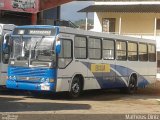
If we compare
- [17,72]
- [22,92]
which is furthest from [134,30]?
[17,72]

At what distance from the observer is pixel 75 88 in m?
20.2

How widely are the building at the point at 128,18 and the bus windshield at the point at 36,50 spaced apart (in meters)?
27.7

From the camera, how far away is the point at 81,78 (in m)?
20.7

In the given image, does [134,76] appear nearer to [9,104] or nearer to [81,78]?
[81,78]

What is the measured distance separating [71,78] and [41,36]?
199 centimetres

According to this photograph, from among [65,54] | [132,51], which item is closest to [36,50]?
[65,54]

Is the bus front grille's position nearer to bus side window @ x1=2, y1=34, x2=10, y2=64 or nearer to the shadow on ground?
bus side window @ x1=2, y1=34, x2=10, y2=64

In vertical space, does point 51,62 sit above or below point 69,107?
above

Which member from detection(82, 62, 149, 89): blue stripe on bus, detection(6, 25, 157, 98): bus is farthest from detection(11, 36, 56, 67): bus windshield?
detection(82, 62, 149, 89): blue stripe on bus

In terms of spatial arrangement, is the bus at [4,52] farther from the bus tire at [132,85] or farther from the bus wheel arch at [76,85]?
the bus tire at [132,85]

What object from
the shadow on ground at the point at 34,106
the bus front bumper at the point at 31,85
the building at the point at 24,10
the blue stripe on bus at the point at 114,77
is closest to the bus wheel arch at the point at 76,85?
the blue stripe on bus at the point at 114,77

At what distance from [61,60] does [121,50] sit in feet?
17.6

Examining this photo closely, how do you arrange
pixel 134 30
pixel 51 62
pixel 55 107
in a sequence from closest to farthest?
pixel 55 107, pixel 51 62, pixel 134 30

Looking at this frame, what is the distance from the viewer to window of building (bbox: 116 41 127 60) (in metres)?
23.5
